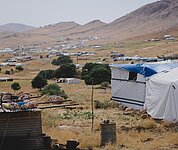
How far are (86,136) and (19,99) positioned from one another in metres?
2.63

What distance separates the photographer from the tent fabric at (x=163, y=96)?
61.6ft

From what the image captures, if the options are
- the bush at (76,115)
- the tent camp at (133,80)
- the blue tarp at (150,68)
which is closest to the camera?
the bush at (76,115)

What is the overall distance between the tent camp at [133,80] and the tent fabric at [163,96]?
966mm

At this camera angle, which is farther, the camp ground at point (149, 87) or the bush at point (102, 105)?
the bush at point (102, 105)

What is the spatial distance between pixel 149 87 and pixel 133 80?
251 cm

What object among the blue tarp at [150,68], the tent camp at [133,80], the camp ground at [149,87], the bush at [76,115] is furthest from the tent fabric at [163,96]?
the bush at [76,115]

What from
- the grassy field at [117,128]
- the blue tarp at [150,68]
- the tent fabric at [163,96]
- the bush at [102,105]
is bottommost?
the bush at [102,105]

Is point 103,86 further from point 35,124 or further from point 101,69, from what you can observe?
point 35,124

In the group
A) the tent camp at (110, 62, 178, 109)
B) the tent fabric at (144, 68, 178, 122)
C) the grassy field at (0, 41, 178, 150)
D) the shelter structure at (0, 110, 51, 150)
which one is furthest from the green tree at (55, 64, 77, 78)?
the shelter structure at (0, 110, 51, 150)

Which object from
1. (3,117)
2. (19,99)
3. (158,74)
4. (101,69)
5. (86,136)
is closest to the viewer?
(3,117)

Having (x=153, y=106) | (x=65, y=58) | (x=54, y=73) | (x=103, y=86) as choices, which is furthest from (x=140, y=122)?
(x=65, y=58)

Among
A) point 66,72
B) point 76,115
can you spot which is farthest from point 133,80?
point 66,72

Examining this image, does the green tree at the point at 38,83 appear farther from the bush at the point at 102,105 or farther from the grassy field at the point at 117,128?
the bush at the point at 102,105

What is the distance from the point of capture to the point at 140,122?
736 inches
